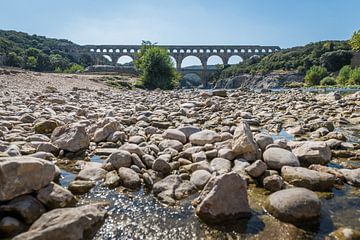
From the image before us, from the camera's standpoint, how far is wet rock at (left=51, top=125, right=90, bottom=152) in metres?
5.68

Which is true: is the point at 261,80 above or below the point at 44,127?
below

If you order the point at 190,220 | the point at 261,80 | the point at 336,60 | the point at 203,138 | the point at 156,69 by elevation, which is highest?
the point at 336,60

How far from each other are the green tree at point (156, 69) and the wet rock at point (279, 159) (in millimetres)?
36405

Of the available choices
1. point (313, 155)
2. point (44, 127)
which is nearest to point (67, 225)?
point (313, 155)

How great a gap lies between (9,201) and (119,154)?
1845 mm

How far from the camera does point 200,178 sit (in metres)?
4.30

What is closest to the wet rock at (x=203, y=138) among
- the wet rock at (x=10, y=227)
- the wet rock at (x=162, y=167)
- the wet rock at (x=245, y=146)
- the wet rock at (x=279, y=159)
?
the wet rock at (x=245, y=146)

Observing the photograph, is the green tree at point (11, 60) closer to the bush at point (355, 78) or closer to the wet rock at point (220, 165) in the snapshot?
the bush at point (355, 78)

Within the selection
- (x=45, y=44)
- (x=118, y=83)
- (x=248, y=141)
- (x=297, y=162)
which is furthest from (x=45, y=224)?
(x=45, y=44)

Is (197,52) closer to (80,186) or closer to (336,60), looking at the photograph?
(336,60)

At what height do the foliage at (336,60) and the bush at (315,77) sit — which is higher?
the foliage at (336,60)

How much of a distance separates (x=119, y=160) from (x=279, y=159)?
2498mm

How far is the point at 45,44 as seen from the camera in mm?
144625

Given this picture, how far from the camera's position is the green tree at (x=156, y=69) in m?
40.4
